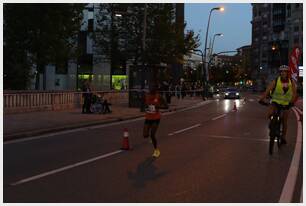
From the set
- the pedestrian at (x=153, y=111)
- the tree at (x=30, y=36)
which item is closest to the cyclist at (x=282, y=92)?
the pedestrian at (x=153, y=111)

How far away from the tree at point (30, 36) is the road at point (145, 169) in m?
13.4

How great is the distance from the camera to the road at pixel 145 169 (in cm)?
740

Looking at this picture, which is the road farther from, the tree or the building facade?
the building facade

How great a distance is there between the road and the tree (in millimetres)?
13441

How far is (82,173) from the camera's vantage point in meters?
9.05

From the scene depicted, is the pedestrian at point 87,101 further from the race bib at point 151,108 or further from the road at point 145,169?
the race bib at point 151,108

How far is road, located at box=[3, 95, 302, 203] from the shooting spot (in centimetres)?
740

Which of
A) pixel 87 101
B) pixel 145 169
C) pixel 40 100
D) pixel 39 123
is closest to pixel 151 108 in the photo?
pixel 145 169

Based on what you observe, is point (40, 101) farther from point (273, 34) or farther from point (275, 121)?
point (273, 34)

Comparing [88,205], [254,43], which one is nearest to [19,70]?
[88,205]

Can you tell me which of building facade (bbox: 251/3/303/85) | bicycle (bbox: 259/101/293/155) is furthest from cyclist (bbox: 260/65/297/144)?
building facade (bbox: 251/3/303/85)

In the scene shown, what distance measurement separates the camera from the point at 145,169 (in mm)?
9578

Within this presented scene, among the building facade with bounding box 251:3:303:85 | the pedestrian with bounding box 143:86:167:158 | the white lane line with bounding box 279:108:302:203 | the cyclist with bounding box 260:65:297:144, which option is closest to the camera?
the white lane line with bounding box 279:108:302:203

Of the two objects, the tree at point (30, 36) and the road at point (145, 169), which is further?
the tree at point (30, 36)
